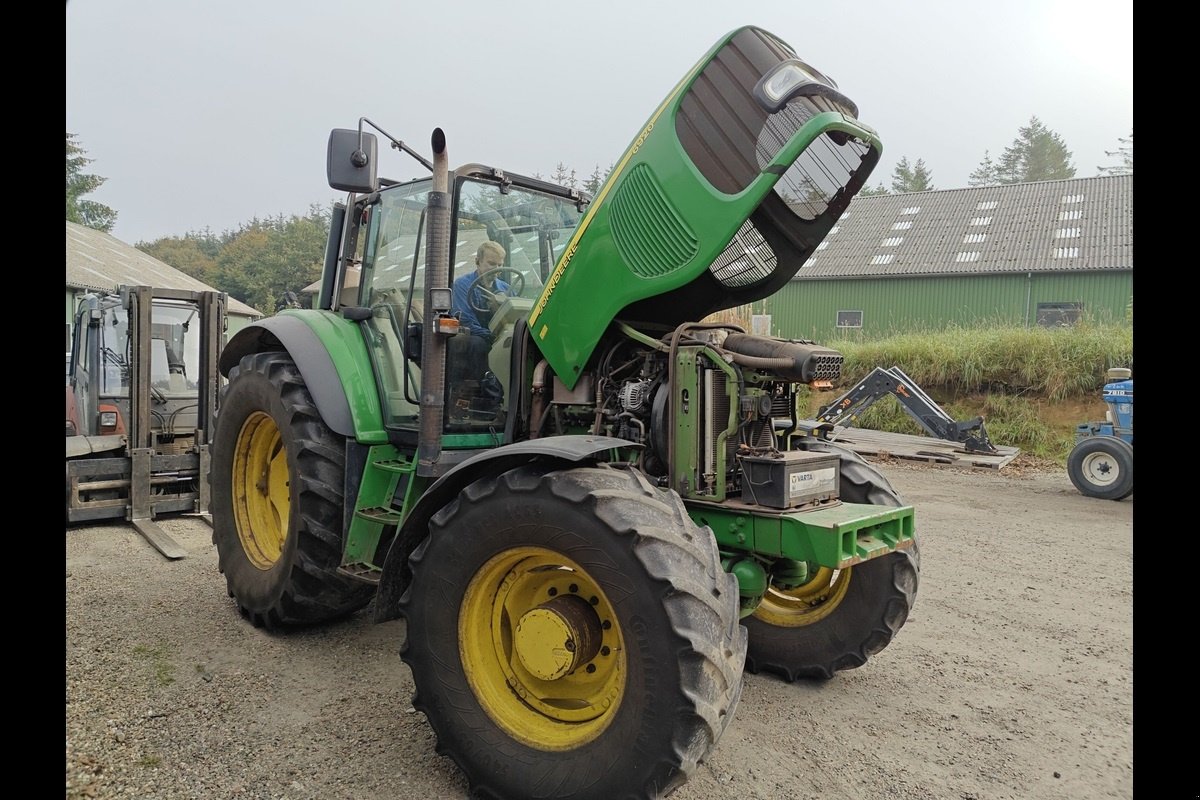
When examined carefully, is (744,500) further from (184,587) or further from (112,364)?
(112,364)

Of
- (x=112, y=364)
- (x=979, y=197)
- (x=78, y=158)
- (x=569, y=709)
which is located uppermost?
(x=78, y=158)

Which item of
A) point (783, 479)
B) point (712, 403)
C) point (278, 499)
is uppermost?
point (712, 403)

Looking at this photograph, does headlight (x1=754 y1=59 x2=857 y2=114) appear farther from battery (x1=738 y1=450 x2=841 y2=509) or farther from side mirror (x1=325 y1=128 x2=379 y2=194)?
side mirror (x1=325 y1=128 x2=379 y2=194)

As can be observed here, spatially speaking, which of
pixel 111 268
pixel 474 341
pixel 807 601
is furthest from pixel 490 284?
pixel 111 268

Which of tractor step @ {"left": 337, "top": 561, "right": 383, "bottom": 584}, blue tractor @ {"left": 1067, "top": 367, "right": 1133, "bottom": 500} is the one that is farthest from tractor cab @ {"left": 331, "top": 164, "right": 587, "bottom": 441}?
blue tractor @ {"left": 1067, "top": 367, "right": 1133, "bottom": 500}

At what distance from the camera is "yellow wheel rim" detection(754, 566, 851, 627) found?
3.85 meters

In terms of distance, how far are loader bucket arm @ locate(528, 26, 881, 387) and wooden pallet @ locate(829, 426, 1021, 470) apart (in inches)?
299

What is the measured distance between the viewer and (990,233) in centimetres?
2297

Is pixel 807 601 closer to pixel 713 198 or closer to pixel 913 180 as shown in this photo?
pixel 713 198

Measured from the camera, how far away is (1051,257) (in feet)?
68.7

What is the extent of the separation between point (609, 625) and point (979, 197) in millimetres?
26299

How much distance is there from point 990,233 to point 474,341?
22.8 meters

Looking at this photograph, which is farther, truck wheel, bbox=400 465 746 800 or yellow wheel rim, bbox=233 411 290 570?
yellow wheel rim, bbox=233 411 290 570
